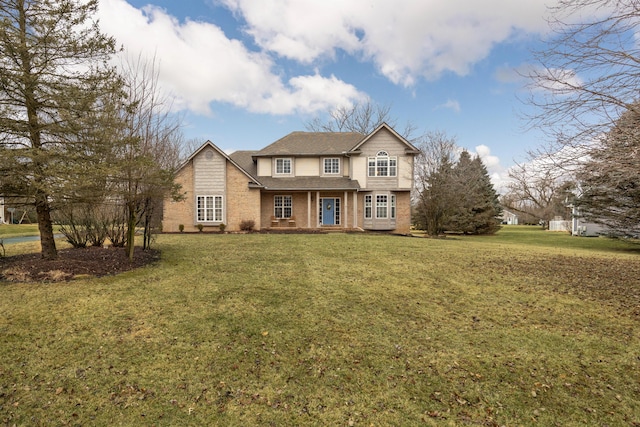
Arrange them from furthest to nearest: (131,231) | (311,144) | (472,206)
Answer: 1. (472,206)
2. (311,144)
3. (131,231)

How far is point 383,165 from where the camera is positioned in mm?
23719

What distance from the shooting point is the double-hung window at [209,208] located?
71.7 feet

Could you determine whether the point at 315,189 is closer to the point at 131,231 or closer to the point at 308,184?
the point at 308,184

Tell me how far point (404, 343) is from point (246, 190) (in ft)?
60.1

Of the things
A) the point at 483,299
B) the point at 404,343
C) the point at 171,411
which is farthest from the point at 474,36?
the point at 171,411

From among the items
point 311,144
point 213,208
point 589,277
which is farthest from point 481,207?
point 213,208

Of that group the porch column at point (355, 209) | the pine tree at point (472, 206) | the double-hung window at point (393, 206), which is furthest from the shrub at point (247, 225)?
the pine tree at point (472, 206)

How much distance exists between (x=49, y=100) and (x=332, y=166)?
18000mm

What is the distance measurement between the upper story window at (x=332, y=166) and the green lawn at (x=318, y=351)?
53.8 feet

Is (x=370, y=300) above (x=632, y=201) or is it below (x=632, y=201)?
below

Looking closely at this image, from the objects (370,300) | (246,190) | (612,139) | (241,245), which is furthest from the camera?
(246,190)

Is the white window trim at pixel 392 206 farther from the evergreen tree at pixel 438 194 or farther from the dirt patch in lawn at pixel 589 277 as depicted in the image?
the dirt patch in lawn at pixel 589 277

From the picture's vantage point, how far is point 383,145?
77.5ft

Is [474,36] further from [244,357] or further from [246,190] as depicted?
[246,190]
